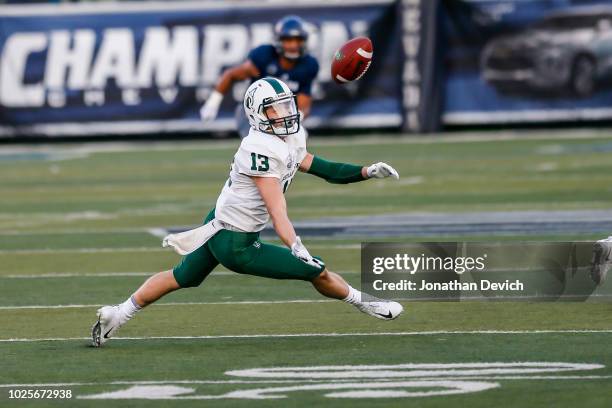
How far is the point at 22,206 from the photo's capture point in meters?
14.9

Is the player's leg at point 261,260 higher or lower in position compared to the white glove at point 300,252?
lower

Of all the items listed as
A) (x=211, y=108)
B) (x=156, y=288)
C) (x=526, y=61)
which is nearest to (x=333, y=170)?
(x=156, y=288)

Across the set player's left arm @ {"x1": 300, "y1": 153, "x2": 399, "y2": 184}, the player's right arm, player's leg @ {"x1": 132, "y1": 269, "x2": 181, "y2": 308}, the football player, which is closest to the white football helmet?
the football player

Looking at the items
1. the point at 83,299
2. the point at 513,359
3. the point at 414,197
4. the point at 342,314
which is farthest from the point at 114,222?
the point at 513,359

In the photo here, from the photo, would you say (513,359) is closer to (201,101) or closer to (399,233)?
(399,233)

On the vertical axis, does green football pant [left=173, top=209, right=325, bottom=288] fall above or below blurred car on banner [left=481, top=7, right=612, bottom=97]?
above

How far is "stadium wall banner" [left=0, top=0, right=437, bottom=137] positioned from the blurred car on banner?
4.17 ft

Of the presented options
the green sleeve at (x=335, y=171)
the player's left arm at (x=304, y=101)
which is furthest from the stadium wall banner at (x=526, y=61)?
the green sleeve at (x=335, y=171)

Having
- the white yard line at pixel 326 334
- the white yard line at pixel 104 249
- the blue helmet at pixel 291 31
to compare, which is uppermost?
the blue helmet at pixel 291 31

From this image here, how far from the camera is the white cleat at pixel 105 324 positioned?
7.21 m

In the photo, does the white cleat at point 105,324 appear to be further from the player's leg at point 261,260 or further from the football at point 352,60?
the football at point 352,60

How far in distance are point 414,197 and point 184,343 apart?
288 inches

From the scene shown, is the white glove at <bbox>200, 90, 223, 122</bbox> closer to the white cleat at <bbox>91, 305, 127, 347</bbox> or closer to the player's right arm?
the player's right arm

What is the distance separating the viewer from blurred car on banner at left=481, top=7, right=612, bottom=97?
67.9ft
